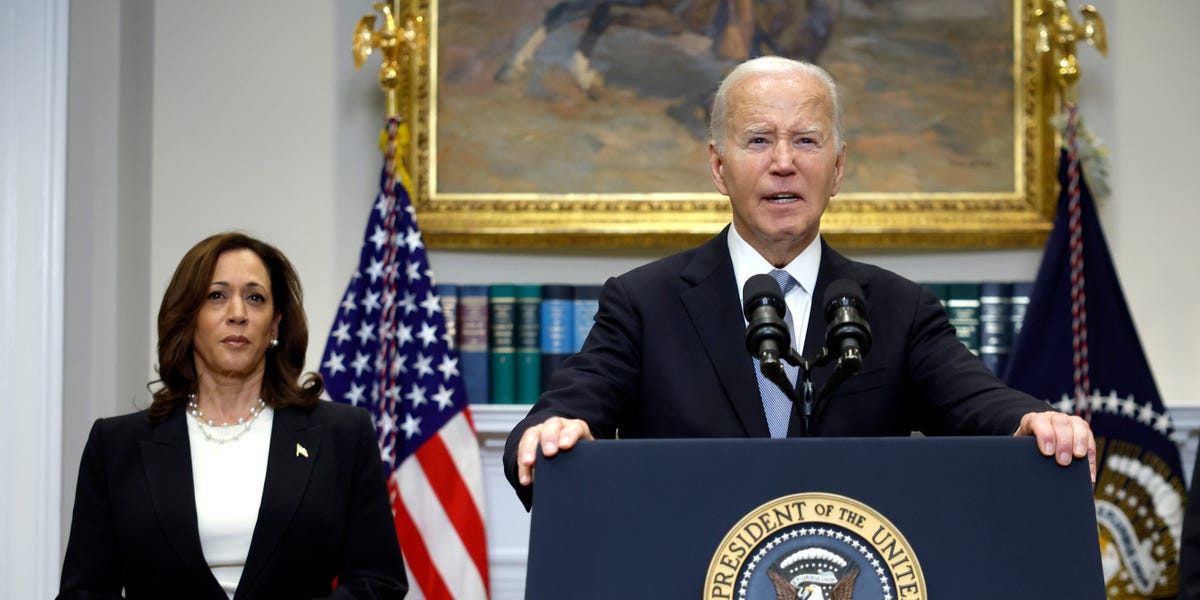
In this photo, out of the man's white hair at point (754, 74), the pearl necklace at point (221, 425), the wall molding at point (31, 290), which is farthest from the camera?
the wall molding at point (31, 290)

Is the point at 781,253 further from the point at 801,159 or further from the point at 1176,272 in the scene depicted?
the point at 1176,272

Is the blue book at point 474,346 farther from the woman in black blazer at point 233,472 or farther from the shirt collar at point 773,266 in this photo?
the shirt collar at point 773,266

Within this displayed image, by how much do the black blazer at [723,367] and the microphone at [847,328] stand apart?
1.14ft

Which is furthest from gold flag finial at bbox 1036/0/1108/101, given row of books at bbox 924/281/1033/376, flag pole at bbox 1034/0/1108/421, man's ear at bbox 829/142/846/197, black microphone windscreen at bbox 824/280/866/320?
black microphone windscreen at bbox 824/280/866/320

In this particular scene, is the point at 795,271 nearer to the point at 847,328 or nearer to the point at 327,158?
the point at 847,328

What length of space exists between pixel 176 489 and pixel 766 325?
6.26ft

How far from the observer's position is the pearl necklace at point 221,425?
339cm

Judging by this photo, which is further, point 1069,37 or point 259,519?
point 1069,37

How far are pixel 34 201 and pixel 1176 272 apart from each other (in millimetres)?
4502

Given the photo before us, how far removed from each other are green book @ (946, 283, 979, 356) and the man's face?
9.83ft

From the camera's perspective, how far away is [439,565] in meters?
5.02

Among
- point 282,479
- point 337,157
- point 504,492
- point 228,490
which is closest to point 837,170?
point 282,479

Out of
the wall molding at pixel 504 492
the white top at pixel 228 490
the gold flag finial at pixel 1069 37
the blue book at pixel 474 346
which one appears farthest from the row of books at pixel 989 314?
the white top at pixel 228 490

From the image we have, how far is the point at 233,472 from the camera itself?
3.32 metres
